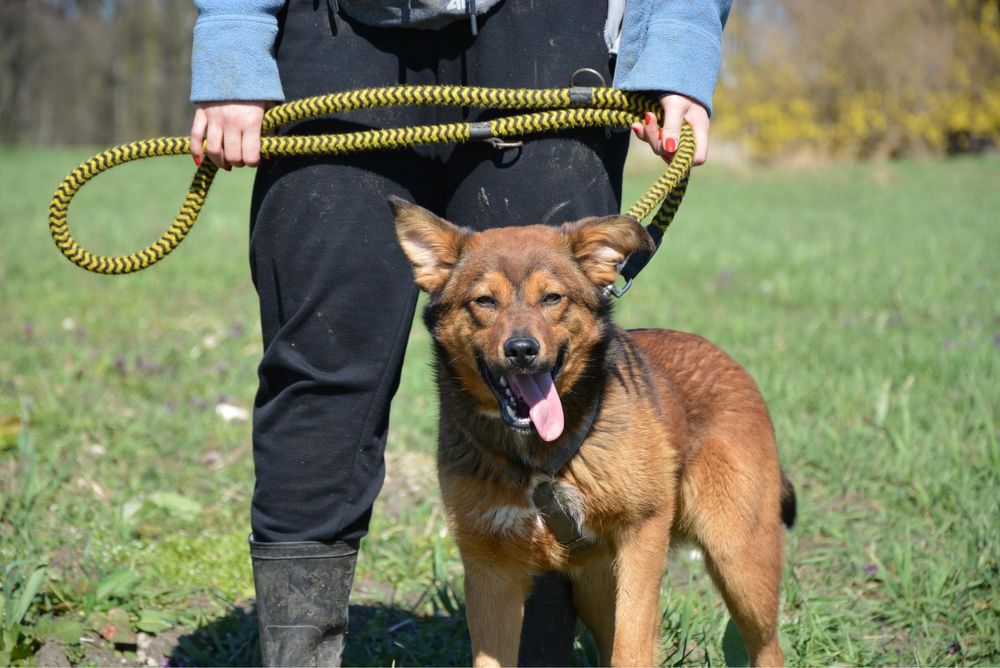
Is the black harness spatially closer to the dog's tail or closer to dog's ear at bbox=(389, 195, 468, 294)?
dog's ear at bbox=(389, 195, 468, 294)

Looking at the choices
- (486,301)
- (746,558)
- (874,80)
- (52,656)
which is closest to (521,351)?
(486,301)

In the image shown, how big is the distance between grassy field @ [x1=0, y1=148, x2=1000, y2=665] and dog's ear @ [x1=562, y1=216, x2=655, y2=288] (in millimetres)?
1109

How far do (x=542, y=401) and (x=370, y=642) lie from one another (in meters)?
1.25

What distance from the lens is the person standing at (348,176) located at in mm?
2570

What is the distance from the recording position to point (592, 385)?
285 centimetres

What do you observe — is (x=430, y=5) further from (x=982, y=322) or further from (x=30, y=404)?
(x=982, y=322)

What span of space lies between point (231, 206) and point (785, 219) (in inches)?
333

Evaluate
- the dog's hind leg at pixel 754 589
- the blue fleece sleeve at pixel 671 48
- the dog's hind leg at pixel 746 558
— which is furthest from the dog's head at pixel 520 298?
the dog's hind leg at pixel 754 589

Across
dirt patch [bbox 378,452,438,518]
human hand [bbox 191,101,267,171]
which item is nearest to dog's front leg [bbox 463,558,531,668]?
human hand [bbox 191,101,267,171]

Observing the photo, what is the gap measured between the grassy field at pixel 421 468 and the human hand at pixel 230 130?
55.6 inches

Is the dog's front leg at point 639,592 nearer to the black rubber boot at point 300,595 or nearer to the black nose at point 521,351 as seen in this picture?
the black nose at point 521,351

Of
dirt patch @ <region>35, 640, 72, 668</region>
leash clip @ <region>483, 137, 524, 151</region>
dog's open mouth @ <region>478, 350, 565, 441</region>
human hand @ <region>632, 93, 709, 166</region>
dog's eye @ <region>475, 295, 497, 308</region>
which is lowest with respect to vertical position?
dirt patch @ <region>35, 640, 72, 668</region>

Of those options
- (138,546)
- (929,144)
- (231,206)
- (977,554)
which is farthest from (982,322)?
(929,144)

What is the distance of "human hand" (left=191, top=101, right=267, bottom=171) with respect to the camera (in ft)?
8.32
